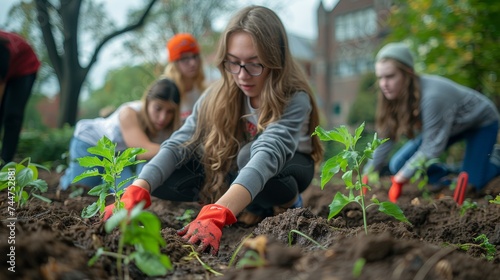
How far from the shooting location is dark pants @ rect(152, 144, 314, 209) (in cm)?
Answer: 251

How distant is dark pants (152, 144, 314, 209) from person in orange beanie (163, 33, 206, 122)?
5.05 ft

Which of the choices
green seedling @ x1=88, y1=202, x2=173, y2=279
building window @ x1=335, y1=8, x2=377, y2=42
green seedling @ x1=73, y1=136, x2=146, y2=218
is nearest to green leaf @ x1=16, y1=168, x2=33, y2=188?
green seedling @ x1=73, y1=136, x2=146, y2=218

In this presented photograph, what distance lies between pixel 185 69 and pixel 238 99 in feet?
5.87

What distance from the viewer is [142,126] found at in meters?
3.89

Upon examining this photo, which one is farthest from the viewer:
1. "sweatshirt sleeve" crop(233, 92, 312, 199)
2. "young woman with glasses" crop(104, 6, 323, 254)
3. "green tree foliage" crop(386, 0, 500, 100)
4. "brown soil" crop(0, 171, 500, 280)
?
"green tree foliage" crop(386, 0, 500, 100)

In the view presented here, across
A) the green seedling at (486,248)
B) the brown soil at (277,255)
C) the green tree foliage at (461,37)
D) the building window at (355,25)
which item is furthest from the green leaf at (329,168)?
the building window at (355,25)

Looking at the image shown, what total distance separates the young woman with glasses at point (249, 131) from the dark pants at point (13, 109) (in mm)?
1802

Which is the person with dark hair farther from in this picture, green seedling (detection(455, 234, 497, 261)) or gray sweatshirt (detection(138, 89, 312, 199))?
green seedling (detection(455, 234, 497, 261))

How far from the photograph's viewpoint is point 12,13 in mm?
11328

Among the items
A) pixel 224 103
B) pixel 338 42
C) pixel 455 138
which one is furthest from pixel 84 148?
pixel 338 42

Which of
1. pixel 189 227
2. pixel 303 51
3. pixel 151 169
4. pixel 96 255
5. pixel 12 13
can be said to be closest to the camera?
pixel 96 255

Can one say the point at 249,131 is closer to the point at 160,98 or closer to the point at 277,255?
the point at 160,98

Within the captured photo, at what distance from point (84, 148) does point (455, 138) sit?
11.5 ft

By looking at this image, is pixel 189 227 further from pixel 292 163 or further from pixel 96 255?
pixel 292 163
